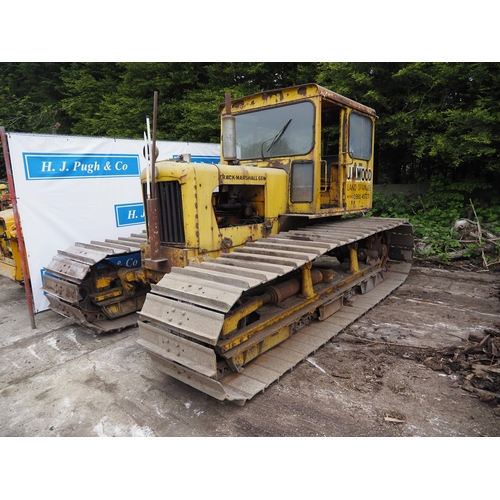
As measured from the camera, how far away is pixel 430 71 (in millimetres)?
8258

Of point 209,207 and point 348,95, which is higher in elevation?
point 348,95

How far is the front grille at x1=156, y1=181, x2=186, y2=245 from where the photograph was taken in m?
3.63

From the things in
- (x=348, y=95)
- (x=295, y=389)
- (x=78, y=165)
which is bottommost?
(x=295, y=389)

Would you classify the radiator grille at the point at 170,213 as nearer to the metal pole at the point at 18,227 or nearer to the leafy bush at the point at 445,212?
the metal pole at the point at 18,227

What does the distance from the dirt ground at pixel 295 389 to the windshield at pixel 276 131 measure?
2399 mm

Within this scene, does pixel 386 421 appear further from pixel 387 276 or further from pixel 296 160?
pixel 387 276

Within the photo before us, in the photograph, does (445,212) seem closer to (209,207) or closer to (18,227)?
(209,207)

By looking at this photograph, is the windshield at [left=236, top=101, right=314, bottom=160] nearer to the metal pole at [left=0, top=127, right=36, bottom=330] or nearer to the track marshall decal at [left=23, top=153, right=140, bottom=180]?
the track marshall decal at [left=23, top=153, right=140, bottom=180]

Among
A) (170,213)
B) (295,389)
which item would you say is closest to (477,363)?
(295,389)

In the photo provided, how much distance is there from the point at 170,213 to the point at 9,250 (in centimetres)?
392

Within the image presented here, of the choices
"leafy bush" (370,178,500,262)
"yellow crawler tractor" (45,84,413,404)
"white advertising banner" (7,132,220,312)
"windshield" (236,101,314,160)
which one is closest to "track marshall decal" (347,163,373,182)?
"yellow crawler tractor" (45,84,413,404)

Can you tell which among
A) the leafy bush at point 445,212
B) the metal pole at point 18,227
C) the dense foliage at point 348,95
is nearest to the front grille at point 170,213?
the metal pole at point 18,227

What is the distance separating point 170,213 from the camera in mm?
3719

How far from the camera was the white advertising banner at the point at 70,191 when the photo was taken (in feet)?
16.9
